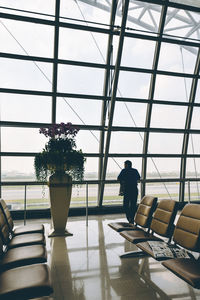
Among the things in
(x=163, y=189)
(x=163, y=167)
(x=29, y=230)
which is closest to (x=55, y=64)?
(x=163, y=167)

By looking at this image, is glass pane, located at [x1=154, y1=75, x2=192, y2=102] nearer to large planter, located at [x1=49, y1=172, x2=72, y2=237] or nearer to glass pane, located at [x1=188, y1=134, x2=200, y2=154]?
glass pane, located at [x1=188, y1=134, x2=200, y2=154]

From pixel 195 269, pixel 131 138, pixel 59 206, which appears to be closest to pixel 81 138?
pixel 131 138

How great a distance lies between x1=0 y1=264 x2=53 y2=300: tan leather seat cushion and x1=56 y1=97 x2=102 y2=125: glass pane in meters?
5.18

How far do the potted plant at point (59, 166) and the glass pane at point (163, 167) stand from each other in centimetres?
322

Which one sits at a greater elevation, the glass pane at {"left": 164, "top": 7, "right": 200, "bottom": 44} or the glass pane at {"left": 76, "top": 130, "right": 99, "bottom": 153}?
the glass pane at {"left": 164, "top": 7, "right": 200, "bottom": 44}

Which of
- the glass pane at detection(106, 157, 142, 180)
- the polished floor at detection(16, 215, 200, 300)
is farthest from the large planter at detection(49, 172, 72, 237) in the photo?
the glass pane at detection(106, 157, 142, 180)

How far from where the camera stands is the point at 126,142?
763 centimetres

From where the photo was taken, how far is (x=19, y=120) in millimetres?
6711

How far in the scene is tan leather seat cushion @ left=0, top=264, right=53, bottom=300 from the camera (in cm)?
183

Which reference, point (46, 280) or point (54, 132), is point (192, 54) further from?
point (46, 280)

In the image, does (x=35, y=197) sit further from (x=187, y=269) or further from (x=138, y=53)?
(x=187, y=269)

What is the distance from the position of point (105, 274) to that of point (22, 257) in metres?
1.15

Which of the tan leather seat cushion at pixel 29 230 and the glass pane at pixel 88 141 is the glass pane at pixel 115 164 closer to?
the glass pane at pixel 88 141

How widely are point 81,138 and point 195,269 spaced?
5.37 m
